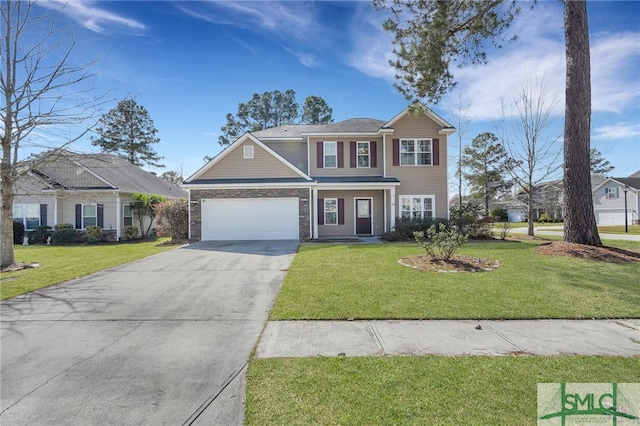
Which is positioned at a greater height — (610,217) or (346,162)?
(346,162)

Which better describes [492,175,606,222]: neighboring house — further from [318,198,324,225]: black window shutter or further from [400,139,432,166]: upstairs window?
[318,198,324,225]: black window shutter

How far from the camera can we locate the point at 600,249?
967cm

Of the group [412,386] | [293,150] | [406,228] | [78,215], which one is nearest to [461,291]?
[412,386]

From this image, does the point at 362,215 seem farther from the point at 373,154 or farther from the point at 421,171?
the point at 421,171

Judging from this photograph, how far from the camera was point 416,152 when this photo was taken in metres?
17.6

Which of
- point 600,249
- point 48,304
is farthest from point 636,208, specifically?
point 48,304

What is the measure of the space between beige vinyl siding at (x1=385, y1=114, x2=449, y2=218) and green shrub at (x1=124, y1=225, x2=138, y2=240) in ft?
53.2

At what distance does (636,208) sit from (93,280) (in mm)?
47785

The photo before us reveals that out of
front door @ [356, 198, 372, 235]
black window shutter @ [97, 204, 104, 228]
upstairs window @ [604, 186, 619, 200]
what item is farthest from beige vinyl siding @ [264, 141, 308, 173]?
upstairs window @ [604, 186, 619, 200]

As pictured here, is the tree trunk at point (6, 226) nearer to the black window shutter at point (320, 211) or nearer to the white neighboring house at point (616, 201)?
the black window shutter at point (320, 211)

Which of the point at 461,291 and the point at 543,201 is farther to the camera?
the point at 543,201

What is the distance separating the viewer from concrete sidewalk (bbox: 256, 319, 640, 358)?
3.67 metres

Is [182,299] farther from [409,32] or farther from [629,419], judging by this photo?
[409,32]

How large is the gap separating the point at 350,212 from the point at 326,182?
2509 millimetres
